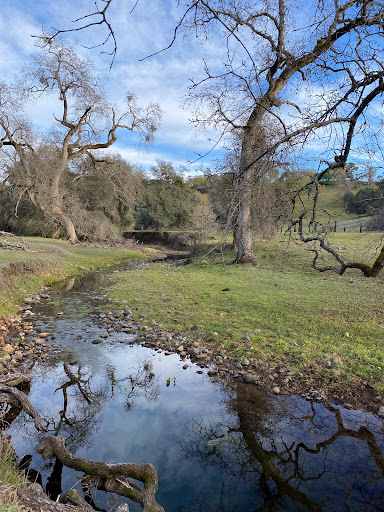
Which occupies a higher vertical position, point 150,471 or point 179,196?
point 179,196

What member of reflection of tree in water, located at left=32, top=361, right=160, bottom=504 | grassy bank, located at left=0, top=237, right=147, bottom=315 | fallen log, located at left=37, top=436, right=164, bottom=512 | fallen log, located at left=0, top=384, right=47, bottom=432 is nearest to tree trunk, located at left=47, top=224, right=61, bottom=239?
grassy bank, located at left=0, top=237, right=147, bottom=315

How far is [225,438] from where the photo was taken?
170 inches

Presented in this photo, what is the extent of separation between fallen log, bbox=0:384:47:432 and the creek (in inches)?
5.2

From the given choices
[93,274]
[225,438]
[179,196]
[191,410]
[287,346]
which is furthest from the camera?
[179,196]

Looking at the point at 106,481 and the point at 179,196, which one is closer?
the point at 106,481

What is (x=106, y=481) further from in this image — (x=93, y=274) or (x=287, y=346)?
(x=93, y=274)

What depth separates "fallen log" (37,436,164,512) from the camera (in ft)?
10.6

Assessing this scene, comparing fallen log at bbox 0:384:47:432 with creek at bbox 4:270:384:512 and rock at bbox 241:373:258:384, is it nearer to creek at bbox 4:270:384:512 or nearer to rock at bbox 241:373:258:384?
creek at bbox 4:270:384:512

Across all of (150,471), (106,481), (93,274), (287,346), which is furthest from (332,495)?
(93,274)

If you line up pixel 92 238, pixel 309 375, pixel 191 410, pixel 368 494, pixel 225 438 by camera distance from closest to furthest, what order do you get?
pixel 368 494
pixel 225 438
pixel 191 410
pixel 309 375
pixel 92 238

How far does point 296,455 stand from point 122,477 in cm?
202

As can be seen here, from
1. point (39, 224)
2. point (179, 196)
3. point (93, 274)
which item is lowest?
point (93, 274)

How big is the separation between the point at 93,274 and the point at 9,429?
14.0m

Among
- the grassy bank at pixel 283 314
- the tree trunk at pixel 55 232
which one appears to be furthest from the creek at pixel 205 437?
the tree trunk at pixel 55 232
